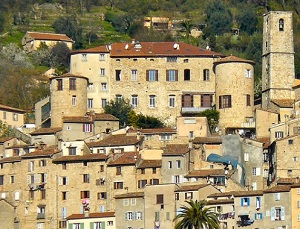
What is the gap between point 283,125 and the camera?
9094 cm

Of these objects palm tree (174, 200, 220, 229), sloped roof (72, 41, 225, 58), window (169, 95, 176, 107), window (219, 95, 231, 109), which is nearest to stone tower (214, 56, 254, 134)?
window (219, 95, 231, 109)

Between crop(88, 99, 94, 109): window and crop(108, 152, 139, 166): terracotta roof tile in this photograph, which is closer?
crop(108, 152, 139, 166): terracotta roof tile

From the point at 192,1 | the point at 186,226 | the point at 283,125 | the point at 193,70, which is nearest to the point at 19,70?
the point at 193,70

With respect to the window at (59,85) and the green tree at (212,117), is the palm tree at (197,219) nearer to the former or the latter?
the green tree at (212,117)

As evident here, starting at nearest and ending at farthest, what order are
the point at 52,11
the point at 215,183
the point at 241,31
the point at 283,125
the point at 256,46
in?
the point at 215,183 < the point at 283,125 < the point at 256,46 < the point at 241,31 < the point at 52,11

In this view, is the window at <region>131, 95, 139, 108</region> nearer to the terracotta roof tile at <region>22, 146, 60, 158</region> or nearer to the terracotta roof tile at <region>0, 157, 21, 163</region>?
the terracotta roof tile at <region>22, 146, 60, 158</region>

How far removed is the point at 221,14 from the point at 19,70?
3534cm

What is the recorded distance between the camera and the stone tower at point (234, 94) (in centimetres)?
9519

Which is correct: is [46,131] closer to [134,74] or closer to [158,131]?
[158,131]

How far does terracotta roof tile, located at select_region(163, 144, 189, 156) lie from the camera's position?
87.4 m

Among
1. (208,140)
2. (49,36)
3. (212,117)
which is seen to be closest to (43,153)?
(208,140)

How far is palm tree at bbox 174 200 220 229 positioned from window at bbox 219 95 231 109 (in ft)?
55.7

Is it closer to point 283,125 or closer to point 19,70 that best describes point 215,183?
point 283,125

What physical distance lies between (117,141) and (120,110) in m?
6.28
